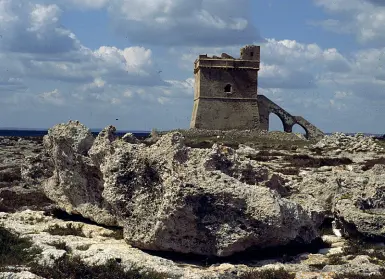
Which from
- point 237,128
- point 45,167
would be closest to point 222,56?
point 237,128

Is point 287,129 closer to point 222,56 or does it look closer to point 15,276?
point 222,56

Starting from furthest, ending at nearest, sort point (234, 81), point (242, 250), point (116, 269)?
point (234, 81), point (242, 250), point (116, 269)

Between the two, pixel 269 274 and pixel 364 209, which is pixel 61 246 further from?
pixel 364 209

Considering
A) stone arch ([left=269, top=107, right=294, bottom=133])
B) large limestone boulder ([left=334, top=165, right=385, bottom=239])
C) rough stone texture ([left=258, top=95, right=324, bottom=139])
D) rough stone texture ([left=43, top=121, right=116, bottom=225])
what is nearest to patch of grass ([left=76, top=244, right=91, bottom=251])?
rough stone texture ([left=43, top=121, right=116, bottom=225])

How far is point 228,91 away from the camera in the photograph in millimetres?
72625

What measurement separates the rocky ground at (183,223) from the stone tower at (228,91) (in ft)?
187

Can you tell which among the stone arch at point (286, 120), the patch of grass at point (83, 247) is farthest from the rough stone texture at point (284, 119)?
the patch of grass at point (83, 247)

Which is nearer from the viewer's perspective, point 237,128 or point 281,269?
point 281,269

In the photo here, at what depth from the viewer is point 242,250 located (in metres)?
11.3

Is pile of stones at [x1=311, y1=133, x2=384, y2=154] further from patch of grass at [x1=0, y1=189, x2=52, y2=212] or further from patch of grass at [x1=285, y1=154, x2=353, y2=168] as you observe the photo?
patch of grass at [x1=0, y1=189, x2=52, y2=212]

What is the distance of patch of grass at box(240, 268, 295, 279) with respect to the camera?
980 cm

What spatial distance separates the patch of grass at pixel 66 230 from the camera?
12836 millimetres

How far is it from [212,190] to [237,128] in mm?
61465

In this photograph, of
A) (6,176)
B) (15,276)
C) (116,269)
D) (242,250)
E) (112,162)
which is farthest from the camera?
(6,176)
